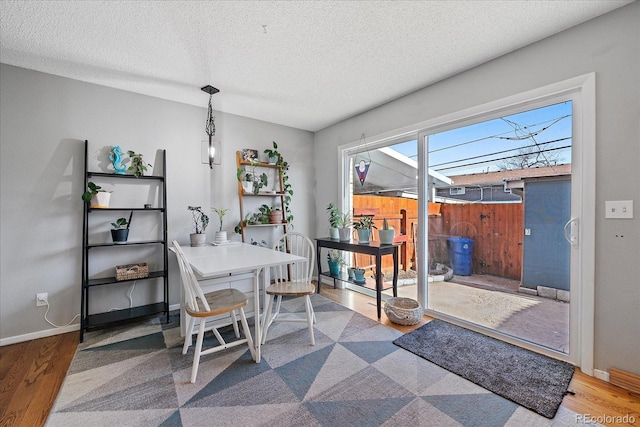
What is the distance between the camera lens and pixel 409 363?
201cm

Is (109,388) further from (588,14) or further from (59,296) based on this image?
(588,14)

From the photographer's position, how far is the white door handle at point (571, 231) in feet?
6.44

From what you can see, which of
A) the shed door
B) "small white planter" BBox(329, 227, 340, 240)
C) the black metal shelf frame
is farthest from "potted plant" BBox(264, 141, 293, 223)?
the shed door

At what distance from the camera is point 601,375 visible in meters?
1.82

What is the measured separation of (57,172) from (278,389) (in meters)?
2.84

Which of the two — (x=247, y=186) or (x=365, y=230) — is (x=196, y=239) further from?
(x=365, y=230)

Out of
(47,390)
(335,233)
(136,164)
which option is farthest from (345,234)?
(47,390)

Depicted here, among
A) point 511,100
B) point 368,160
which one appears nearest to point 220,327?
point 368,160

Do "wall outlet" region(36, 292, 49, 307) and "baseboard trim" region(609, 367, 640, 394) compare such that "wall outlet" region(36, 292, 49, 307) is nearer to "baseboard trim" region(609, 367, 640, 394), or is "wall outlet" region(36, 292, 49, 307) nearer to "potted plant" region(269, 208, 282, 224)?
"potted plant" region(269, 208, 282, 224)

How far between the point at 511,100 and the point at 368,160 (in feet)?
5.78

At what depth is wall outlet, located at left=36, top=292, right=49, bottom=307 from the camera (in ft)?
8.23

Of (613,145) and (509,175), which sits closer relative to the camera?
(613,145)

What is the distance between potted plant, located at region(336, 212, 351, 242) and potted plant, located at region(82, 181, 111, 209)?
251 centimetres

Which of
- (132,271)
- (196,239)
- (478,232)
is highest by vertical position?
(478,232)
